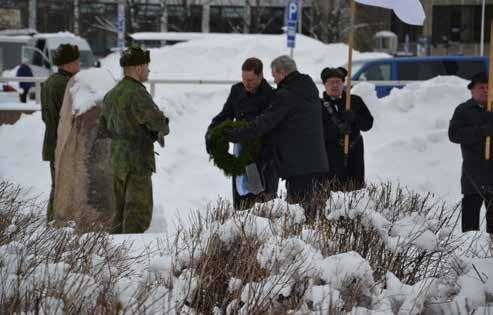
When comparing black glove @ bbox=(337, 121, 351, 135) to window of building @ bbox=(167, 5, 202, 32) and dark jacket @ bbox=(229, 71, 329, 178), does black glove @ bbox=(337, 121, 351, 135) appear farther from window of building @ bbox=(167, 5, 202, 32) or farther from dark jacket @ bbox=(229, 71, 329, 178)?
window of building @ bbox=(167, 5, 202, 32)

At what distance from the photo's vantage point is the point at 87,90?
8945 mm

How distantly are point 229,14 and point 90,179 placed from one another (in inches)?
2178

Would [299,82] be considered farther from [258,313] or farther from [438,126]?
[438,126]

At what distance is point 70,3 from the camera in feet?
181

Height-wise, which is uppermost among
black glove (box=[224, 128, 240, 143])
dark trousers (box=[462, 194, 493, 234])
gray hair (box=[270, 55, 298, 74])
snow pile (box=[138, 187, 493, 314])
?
gray hair (box=[270, 55, 298, 74])

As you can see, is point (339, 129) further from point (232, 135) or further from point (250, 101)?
point (232, 135)

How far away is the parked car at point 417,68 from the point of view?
2258 cm

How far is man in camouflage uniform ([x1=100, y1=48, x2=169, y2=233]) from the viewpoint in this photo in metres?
7.75

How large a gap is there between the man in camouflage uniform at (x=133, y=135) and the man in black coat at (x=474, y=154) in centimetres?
257

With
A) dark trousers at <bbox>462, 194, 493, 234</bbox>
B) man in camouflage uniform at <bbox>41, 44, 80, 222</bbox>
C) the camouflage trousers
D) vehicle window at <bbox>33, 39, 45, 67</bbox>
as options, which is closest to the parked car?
man in camouflage uniform at <bbox>41, 44, 80, 222</bbox>

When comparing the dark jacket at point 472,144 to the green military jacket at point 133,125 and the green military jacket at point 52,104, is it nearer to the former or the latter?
the green military jacket at point 133,125

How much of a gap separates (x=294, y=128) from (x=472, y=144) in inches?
65.6

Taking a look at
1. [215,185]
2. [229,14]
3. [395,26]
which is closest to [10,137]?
[215,185]

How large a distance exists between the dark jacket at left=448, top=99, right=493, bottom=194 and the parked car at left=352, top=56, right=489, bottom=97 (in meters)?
13.7
